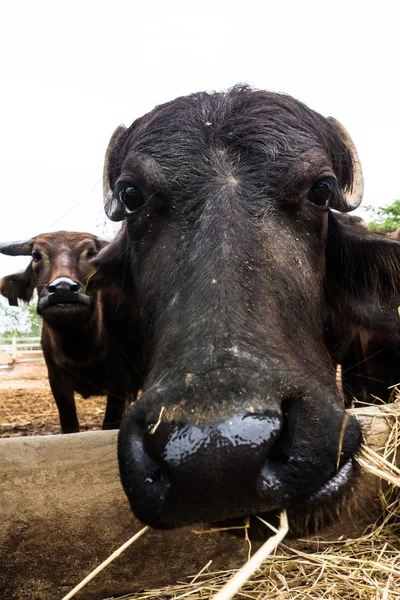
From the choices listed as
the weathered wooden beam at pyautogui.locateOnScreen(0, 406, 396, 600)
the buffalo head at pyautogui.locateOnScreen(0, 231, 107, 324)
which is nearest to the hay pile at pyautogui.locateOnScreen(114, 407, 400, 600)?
the weathered wooden beam at pyautogui.locateOnScreen(0, 406, 396, 600)

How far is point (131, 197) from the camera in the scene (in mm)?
3154

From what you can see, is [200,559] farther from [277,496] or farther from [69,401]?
[69,401]

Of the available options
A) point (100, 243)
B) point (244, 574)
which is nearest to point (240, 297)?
point (244, 574)

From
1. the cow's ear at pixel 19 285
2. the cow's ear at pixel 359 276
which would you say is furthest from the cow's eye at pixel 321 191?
the cow's ear at pixel 19 285

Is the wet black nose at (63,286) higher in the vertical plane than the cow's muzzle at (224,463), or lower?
lower

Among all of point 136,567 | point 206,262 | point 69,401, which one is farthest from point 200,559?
point 69,401

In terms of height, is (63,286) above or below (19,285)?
above

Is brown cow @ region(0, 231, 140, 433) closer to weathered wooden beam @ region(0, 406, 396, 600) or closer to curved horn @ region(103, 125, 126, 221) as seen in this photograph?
curved horn @ region(103, 125, 126, 221)

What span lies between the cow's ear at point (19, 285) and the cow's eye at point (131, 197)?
220 inches

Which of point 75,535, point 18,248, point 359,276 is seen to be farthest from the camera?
point 18,248

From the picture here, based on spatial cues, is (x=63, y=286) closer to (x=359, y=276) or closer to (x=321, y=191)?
(x=359, y=276)

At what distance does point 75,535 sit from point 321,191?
208 centimetres

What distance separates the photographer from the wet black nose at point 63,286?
6.15m

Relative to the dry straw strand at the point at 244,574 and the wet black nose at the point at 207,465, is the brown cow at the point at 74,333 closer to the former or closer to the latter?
the wet black nose at the point at 207,465
